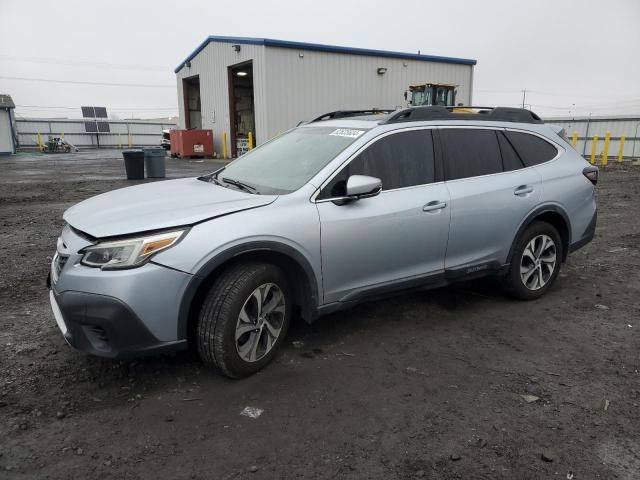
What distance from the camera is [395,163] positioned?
3.81 meters

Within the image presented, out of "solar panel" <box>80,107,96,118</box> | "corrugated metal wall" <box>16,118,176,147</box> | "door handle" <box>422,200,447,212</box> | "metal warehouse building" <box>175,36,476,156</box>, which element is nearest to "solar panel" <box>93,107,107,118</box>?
"solar panel" <box>80,107,96,118</box>

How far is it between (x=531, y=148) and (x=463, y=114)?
32.9 inches

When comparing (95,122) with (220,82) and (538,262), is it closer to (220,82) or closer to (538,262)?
(220,82)

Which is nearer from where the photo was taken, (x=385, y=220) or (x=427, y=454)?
(x=427, y=454)

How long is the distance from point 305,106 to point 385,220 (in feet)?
65.7

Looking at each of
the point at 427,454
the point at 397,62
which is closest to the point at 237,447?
the point at 427,454

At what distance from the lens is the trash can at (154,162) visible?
48.7 feet

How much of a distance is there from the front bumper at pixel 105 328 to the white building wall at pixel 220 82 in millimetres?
19962

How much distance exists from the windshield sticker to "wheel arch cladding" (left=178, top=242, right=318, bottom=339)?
1137mm

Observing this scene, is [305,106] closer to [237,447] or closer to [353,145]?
[353,145]

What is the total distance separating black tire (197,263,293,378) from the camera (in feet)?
9.79

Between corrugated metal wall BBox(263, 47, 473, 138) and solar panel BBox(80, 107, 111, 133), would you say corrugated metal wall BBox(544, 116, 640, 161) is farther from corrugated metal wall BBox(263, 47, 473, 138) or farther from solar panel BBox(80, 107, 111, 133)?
solar panel BBox(80, 107, 111, 133)

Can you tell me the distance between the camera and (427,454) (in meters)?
2.52

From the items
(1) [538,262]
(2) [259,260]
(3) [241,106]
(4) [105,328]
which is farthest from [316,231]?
(3) [241,106]
